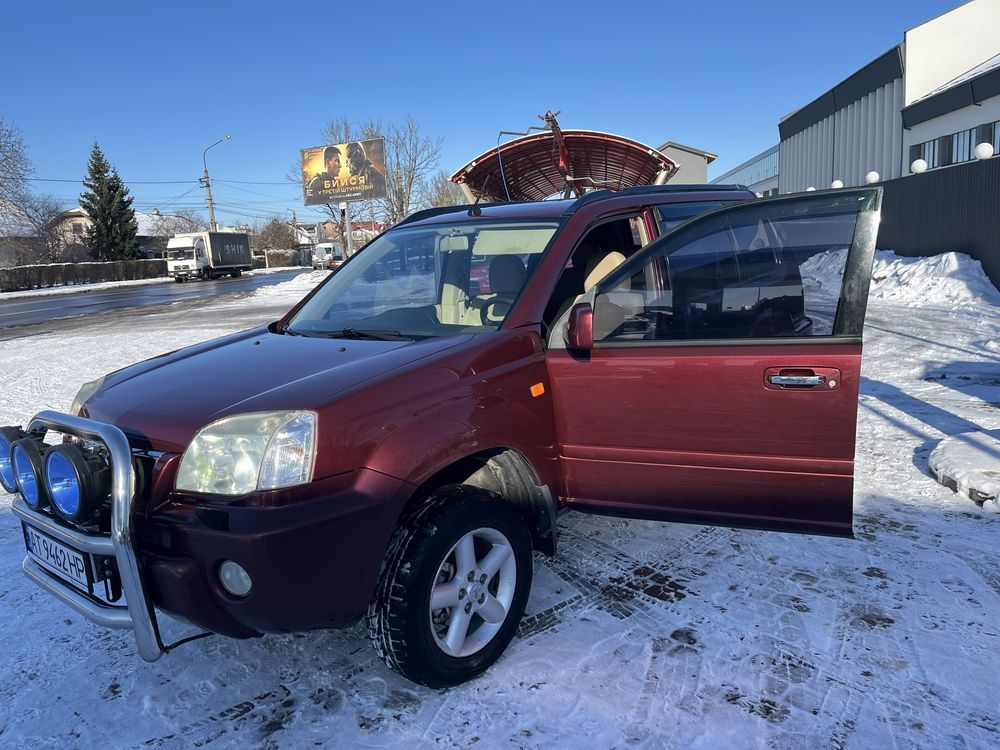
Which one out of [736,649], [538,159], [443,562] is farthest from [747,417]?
[538,159]

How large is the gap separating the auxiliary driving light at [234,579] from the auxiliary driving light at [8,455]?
1.10 meters

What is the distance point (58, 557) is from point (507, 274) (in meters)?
2.17

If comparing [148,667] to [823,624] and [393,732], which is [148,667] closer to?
[393,732]

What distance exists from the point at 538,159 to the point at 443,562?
9286 millimetres

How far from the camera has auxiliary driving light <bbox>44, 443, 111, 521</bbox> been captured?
238 cm

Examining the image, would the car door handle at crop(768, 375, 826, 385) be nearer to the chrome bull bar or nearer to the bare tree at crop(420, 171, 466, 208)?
the chrome bull bar

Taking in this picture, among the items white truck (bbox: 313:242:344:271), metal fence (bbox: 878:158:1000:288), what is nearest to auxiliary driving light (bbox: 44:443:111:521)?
metal fence (bbox: 878:158:1000:288)

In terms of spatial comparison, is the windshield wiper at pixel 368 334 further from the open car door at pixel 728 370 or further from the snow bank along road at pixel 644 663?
the snow bank along road at pixel 644 663

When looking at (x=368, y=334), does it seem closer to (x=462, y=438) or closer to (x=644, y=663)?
(x=462, y=438)

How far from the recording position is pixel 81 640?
3.11 m

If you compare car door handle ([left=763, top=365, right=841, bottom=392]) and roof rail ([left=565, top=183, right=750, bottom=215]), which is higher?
roof rail ([left=565, top=183, right=750, bottom=215])

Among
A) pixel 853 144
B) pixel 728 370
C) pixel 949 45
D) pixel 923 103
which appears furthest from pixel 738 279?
pixel 853 144

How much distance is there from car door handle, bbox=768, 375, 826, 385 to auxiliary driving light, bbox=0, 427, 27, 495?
2941 mm

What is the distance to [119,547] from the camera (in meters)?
2.26
